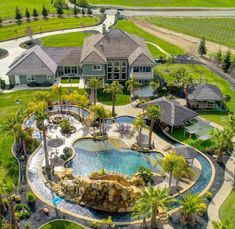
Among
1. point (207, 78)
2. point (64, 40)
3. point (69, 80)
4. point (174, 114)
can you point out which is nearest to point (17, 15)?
point (64, 40)

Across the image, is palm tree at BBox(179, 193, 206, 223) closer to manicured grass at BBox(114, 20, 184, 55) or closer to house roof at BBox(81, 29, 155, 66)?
house roof at BBox(81, 29, 155, 66)

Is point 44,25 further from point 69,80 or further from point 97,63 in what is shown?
point 97,63

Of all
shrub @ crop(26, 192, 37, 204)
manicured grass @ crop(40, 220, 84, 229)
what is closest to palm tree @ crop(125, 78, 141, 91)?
shrub @ crop(26, 192, 37, 204)

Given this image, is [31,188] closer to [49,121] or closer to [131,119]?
[49,121]

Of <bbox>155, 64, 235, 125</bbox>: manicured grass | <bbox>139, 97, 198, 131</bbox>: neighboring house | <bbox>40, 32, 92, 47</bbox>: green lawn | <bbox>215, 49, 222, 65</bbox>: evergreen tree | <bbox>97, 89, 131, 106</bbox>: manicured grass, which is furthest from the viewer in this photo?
<bbox>40, 32, 92, 47</bbox>: green lawn

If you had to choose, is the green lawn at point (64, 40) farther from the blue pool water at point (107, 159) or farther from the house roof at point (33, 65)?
the blue pool water at point (107, 159)
